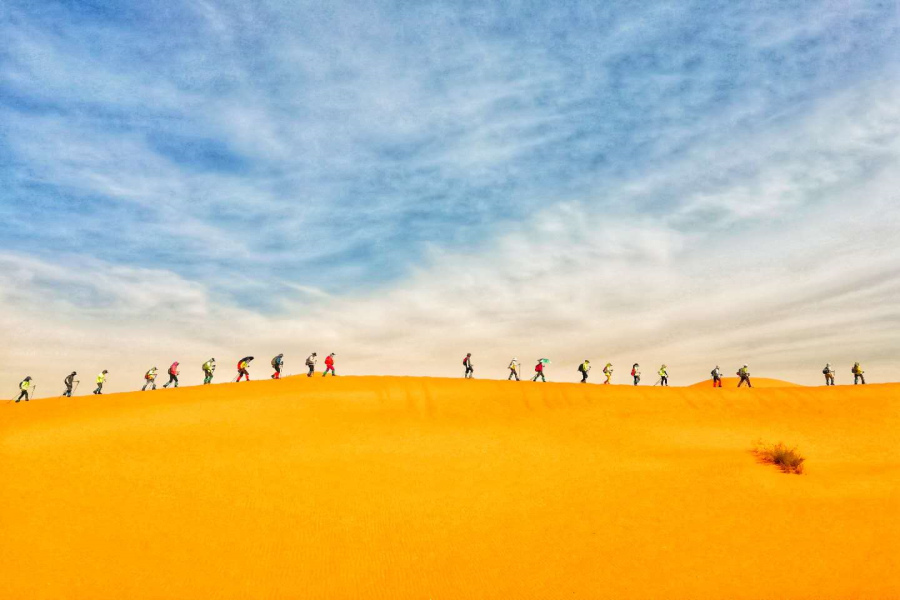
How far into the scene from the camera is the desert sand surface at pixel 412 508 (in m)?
8.17

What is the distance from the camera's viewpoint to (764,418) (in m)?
22.7

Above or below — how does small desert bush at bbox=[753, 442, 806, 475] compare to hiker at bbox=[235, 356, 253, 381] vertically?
below

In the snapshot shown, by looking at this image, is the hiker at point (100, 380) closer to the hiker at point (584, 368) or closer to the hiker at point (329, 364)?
the hiker at point (329, 364)

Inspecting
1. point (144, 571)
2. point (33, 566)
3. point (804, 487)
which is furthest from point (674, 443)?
point (33, 566)

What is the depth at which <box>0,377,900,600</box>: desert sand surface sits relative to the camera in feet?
26.8

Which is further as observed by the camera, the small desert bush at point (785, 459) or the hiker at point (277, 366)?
the hiker at point (277, 366)

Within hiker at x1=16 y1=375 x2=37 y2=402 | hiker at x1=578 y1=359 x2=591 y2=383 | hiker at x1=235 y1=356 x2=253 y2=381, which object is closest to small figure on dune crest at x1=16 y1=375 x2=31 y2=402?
hiker at x1=16 y1=375 x2=37 y2=402

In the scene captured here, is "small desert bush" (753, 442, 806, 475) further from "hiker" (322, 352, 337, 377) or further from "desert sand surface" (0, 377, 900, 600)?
"hiker" (322, 352, 337, 377)

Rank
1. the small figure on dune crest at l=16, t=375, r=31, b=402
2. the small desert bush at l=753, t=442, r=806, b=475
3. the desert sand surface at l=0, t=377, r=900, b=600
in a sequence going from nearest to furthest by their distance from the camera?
the desert sand surface at l=0, t=377, r=900, b=600 → the small desert bush at l=753, t=442, r=806, b=475 → the small figure on dune crest at l=16, t=375, r=31, b=402

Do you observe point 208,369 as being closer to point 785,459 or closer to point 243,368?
point 243,368

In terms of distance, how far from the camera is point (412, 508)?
1097cm

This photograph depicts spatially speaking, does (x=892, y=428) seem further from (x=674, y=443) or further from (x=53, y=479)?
(x=53, y=479)

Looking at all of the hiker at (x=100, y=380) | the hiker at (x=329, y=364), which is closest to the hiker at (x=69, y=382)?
Answer: the hiker at (x=100, y=380)

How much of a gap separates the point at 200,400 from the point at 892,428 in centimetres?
2877
